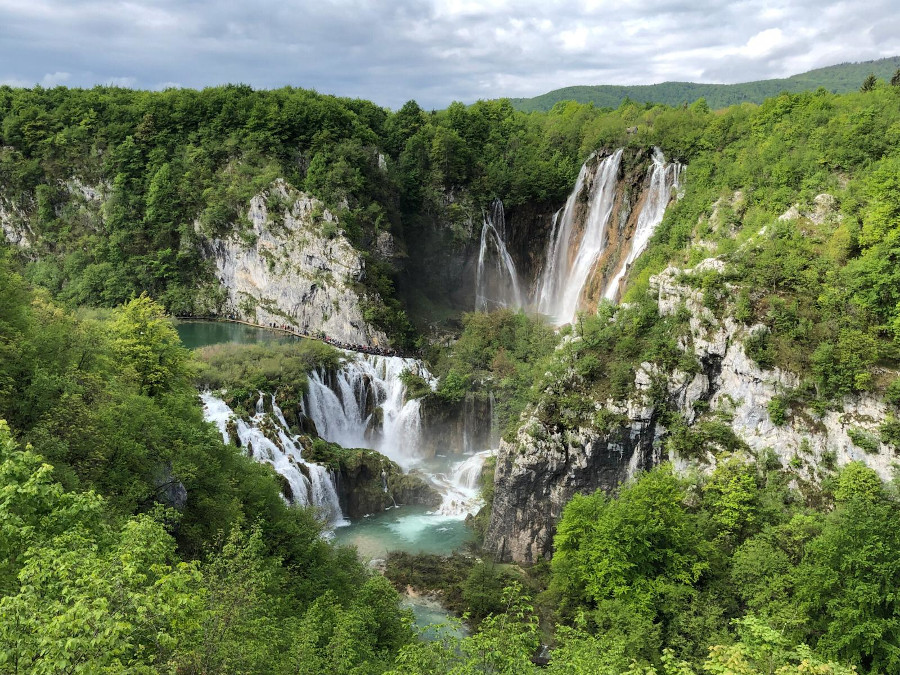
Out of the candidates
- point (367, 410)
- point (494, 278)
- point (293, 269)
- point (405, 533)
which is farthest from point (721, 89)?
point (405, 533)

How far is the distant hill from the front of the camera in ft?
455

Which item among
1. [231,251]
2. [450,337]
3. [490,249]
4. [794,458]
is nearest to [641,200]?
[490,249]

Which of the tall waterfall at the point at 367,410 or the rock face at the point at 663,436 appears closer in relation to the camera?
the rock face at the point at 663,436

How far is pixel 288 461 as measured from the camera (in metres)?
30.1

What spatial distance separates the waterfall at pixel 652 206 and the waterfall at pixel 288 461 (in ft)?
81.7

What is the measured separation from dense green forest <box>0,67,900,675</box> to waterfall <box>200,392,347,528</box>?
2.55 m

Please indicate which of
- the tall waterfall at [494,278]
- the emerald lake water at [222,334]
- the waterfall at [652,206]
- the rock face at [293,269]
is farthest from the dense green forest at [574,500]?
the emerald lake water at [222,334]

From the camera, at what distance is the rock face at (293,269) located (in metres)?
50.4

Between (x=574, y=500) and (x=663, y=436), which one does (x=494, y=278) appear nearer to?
(x=663, y=436)

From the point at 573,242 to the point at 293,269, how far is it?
24764 millimetres

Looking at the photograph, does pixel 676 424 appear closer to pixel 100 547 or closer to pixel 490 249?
pixel 100 547

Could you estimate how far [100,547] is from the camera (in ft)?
29.1

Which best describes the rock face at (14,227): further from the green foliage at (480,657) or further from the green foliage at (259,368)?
the green foliage at (480,657)

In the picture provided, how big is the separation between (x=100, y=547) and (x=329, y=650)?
189 inches
